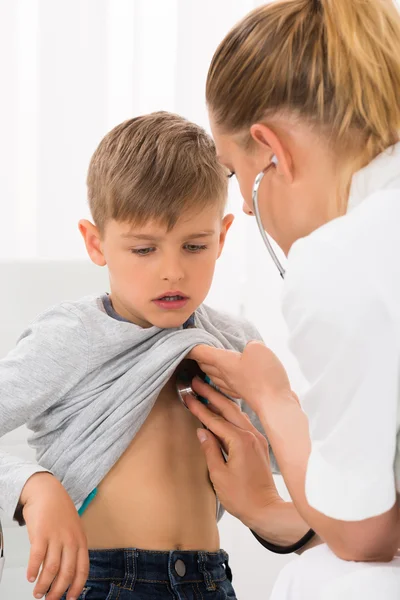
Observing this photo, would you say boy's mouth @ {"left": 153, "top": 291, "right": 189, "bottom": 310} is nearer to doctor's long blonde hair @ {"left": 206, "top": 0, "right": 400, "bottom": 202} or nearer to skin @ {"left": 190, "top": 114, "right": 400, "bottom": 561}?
skin @ {"left": 190, "top": 114, "right": 400, "bottom": 561}

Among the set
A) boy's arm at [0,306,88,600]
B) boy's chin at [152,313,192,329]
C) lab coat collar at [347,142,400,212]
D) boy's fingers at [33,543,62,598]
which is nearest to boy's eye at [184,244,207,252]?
boy's chin at [152,313,192,329]

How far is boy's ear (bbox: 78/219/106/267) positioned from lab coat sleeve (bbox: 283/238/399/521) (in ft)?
1.75

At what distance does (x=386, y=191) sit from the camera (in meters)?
0.91

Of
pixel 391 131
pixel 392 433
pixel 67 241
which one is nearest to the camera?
pixel 392 433

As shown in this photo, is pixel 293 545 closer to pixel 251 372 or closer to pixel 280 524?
pixel 280 524

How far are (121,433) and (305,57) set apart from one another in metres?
0.61

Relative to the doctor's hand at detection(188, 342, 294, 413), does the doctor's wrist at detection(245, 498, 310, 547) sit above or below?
below

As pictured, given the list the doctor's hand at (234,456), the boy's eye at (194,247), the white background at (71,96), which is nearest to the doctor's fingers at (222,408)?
the doctor's hand at (234,456)

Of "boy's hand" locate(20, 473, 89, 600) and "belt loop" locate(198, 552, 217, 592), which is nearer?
"boy's hand" locate(20, 473, 89, 600)

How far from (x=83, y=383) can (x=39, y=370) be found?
8 cm

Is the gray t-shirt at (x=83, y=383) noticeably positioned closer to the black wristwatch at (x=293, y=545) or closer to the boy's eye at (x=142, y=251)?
the boy's eye at (x=142, y=251)

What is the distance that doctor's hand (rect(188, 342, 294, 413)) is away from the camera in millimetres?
1185

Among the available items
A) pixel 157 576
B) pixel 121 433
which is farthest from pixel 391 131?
pixel 157 576

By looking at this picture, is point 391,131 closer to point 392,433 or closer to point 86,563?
point 392,433
